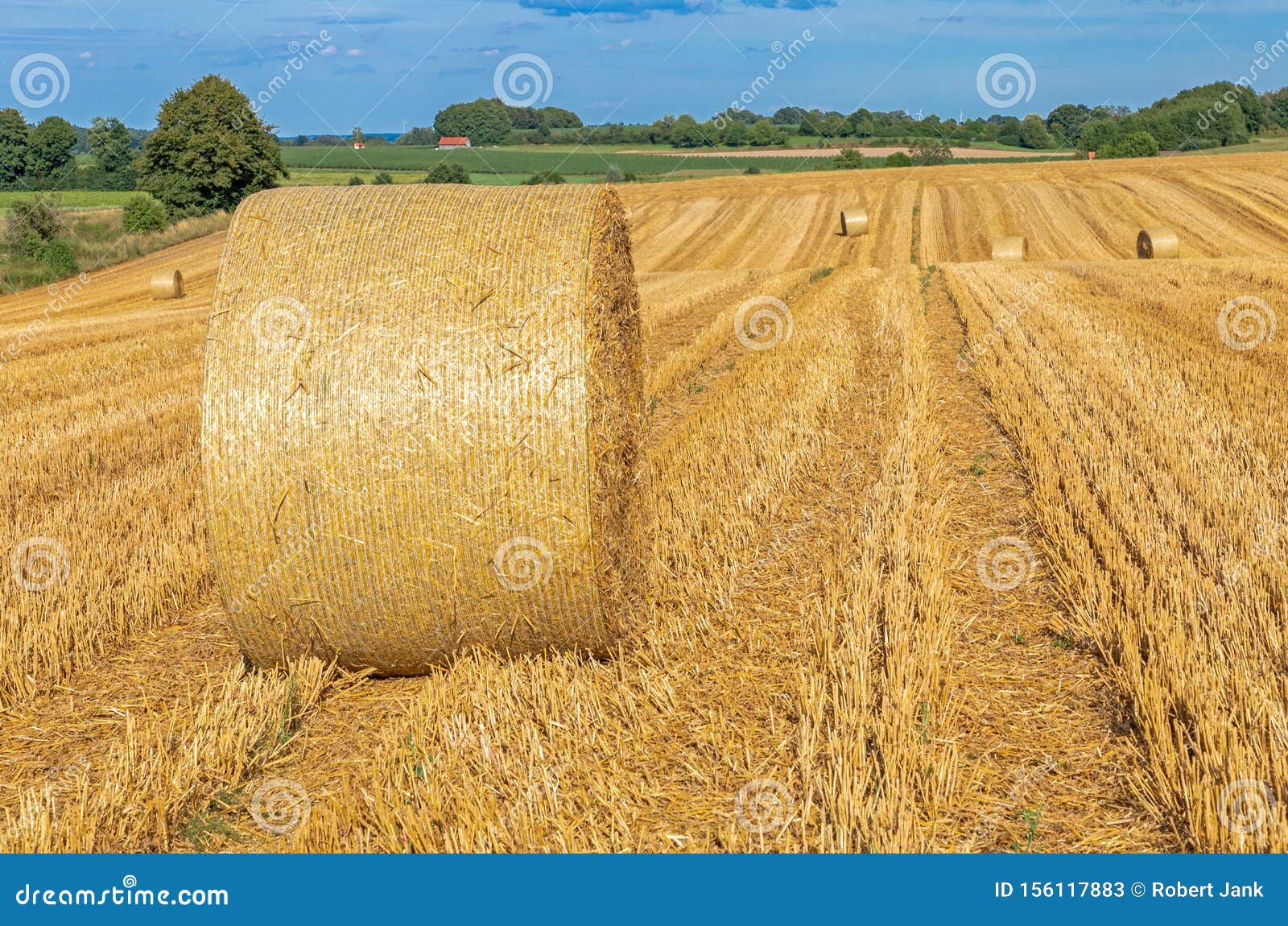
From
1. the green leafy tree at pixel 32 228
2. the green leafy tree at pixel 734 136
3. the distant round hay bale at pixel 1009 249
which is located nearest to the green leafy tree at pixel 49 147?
the green leafy tree at pixel 32 228

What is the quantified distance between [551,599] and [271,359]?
5.78 ft

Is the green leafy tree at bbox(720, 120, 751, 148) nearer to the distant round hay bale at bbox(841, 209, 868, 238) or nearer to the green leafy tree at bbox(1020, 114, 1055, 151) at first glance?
the green leafy tree at bbox(1020, 114, 1055, 151)

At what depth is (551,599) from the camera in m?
4.77

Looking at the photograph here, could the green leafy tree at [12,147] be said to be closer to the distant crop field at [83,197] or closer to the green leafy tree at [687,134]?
the distant crop field at [83,197]

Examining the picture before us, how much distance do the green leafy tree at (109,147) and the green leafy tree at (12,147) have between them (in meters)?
4.22

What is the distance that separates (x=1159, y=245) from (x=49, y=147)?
68.5 metres

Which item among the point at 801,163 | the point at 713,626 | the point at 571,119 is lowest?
the point at 713,626

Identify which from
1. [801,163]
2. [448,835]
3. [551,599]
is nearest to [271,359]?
[551,599]

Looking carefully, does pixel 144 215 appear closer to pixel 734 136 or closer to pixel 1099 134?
pixel 734 136

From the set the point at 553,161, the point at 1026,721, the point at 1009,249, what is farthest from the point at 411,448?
the point at 553,161

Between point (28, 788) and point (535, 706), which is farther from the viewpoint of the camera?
point (535, 706)

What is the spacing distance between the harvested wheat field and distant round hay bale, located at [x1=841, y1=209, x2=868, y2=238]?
65.1 ft

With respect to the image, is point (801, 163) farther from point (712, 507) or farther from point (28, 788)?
point (28, 788)

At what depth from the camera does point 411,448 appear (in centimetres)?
458
